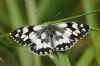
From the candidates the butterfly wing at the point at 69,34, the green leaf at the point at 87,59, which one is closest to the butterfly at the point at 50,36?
the butterfly wing at the point at 69,34

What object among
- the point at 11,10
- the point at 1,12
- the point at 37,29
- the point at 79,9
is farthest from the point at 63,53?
the point at 79,9

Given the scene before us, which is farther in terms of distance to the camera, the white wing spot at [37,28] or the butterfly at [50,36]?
the white wing spot at [37,28]

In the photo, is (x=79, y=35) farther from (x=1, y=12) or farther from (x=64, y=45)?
(x=1, y=12)

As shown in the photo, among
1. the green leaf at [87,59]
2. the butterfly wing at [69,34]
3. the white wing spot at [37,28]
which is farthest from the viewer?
the green leaf at [87,59]

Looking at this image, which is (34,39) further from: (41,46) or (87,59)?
(87,59)

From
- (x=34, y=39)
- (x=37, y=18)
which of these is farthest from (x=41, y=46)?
(x=37, y=18)

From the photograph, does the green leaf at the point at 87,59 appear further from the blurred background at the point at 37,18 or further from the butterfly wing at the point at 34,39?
the butterfly wing at the point at 34,39

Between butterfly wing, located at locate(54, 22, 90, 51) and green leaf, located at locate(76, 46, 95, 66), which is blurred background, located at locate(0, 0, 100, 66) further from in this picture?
butterfly wing, located at locate(54, 22, 90, 51)
